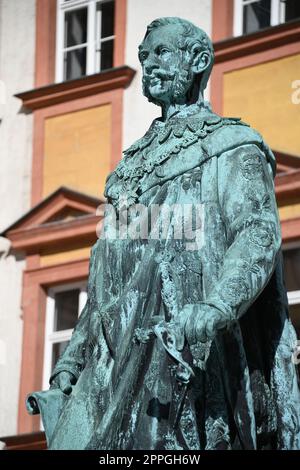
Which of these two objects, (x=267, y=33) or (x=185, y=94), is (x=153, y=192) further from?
(x=267, y=33)

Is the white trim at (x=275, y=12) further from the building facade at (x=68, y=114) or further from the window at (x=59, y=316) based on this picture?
the window at (x=59, y=316)

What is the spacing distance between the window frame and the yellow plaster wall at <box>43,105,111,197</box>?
1.54 meters

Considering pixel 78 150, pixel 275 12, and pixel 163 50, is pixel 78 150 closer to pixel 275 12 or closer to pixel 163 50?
pixel 275 12

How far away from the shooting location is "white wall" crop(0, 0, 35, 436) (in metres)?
23.1

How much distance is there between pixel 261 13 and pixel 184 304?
1409 centimetres

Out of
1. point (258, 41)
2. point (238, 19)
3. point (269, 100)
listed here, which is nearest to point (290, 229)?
point (269, 100)

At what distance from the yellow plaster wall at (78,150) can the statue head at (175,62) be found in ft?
45.1

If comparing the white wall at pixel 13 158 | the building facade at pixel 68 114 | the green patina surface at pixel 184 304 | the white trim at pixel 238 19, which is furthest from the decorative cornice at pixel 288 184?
the green patina surface at pixel 184 304

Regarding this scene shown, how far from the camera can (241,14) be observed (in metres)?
22.5

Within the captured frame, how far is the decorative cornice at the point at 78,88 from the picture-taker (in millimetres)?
23297

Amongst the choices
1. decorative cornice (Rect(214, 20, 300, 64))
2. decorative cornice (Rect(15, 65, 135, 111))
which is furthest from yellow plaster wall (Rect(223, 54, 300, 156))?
decorative cornice (Rect(15, 65, 135, 111))

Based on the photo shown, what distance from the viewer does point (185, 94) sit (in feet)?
29.5

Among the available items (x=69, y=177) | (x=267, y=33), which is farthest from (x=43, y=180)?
(x=267, y=33)
